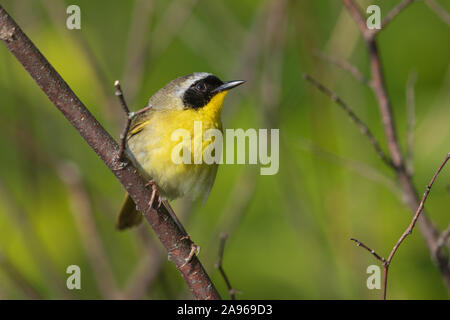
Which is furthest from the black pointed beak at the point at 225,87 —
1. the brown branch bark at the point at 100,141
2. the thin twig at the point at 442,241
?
the thin twig at the point at 442,241

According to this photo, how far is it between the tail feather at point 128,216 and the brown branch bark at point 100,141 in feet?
3.22

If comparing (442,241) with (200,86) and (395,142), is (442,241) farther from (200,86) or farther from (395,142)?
(200,86)

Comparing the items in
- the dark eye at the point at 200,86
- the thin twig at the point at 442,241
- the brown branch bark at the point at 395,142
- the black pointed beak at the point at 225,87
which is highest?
the dark eye at the point at 200,86

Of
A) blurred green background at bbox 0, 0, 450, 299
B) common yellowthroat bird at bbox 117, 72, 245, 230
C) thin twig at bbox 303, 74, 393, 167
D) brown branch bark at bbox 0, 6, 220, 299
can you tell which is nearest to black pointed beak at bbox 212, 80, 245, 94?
common yellowthroat bird at bbox 117, 72, 245, 230

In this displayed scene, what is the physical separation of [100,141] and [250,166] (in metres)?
1.59

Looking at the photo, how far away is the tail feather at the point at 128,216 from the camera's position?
336cm

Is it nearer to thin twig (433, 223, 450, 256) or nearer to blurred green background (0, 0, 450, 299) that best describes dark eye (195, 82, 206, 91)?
blurred green background (0, 0, 450, 299)

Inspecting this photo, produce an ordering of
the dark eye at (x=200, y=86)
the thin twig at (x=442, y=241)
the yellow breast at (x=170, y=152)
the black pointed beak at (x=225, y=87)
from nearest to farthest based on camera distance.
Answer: the thin twig at (x=442, y=241) → the yellow breast at (x=170, y=152) → the black pointed beak at (x=225, y=87) → the dark eye at (x=200, y=86)

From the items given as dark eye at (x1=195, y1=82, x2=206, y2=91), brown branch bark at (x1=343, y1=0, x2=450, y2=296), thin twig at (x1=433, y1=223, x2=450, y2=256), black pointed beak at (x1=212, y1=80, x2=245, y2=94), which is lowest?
thin twig at (x1=433, y1=223, x2=450, y2=256)

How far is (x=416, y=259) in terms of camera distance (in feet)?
13.0

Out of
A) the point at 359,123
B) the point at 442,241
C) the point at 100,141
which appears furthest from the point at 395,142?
the point at 100,141

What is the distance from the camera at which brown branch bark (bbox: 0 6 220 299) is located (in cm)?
199

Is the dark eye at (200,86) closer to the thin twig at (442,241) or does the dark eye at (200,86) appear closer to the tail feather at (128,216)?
the tail feather at (128,216)

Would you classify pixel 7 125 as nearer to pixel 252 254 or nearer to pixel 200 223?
pixel 200 223
